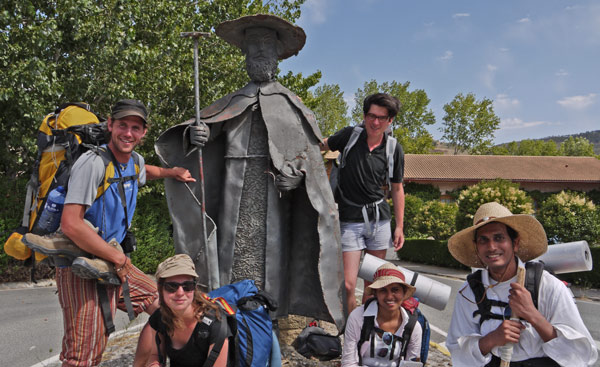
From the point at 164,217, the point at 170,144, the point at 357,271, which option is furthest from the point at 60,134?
the point at 164,217

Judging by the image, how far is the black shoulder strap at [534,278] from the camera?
2.37 meters

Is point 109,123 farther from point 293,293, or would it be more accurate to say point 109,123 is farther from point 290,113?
point 293,293

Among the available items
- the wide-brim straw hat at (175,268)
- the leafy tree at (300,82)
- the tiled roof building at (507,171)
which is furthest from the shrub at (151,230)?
the tiled roof building at (507,171)

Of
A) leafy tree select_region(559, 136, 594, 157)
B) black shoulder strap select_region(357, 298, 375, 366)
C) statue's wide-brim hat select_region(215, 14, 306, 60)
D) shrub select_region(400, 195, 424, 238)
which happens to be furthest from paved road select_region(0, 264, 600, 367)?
leafy tree select_region(559, 136, 594, 157)

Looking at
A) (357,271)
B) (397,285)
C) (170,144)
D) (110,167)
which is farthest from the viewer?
(357,271)

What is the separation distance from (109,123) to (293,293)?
6.53ft

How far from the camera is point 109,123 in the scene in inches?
107

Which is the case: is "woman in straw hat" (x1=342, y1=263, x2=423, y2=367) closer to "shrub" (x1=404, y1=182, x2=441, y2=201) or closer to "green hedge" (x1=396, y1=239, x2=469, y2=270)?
"green hedge" (x1=396, y1=239, x2=469, y2=270)

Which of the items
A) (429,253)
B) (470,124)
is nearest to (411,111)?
(470,124)

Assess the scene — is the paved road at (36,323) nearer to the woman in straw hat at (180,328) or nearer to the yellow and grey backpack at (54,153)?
the yellow and grey backpack at (54,153)

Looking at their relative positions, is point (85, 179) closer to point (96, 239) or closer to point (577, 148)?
point (96, 239)

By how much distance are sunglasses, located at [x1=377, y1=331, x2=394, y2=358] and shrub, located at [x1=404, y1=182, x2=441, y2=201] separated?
93.7ft

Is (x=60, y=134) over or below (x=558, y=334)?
over

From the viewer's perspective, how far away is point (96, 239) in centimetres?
249
